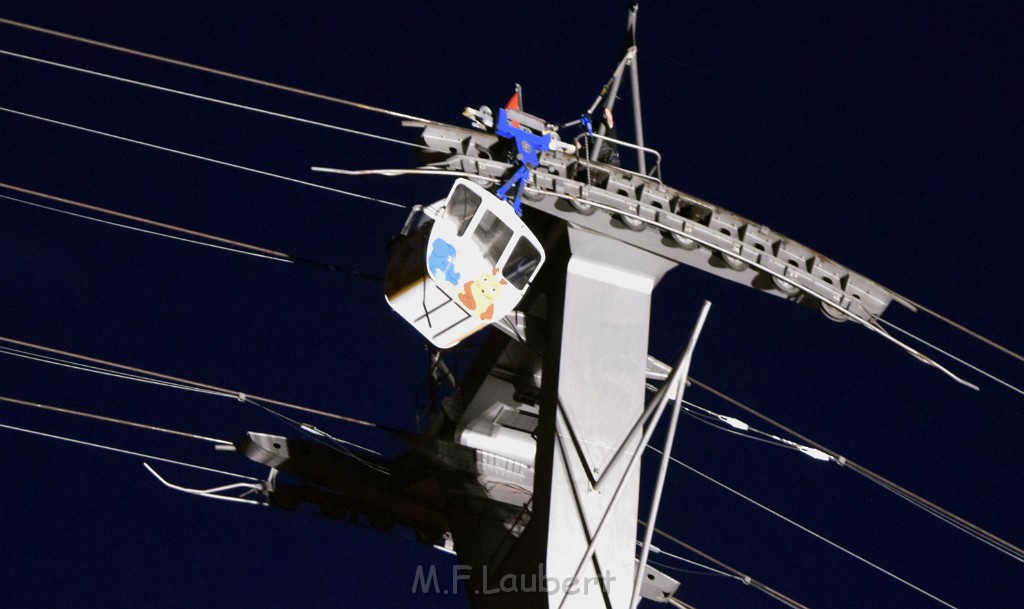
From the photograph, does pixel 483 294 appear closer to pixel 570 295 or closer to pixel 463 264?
pixel 463 264

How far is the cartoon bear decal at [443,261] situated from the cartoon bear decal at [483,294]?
20 cm

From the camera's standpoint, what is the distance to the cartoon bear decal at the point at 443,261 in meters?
17.6

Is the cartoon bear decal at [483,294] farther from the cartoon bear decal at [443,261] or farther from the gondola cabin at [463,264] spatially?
the cartoon bear decal at [443,261]

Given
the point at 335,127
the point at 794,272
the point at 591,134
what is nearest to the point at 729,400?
the point at 794,272

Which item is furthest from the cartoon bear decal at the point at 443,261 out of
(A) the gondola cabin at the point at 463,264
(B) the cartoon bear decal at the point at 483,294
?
(B) the cartoon bear decal at the point at 483,294

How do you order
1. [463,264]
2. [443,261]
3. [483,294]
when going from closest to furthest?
[443,261], [463,264], [483,294]

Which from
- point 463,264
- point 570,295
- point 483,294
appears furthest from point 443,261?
point 570,295

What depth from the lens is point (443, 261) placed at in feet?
58.2

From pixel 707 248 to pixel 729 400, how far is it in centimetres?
422

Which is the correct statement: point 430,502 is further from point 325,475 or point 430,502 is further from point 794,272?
point 794,272

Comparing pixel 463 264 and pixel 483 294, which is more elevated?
pixel 463 264

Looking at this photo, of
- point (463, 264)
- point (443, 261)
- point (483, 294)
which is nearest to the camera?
point (443, 261)

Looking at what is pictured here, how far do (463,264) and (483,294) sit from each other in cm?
47

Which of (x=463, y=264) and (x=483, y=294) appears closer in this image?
(x=463, y=264)
